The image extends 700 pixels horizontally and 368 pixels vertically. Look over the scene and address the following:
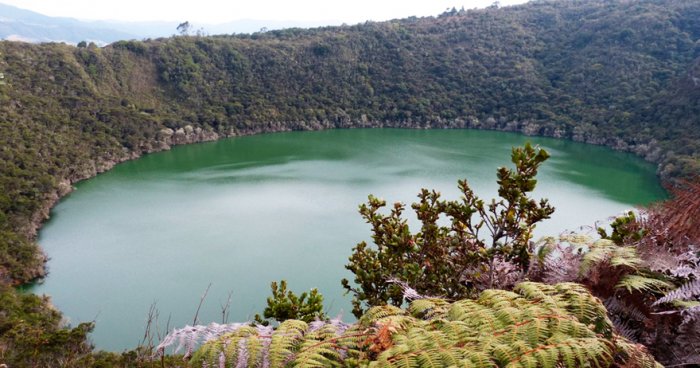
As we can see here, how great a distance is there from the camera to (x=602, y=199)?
21.2 metres

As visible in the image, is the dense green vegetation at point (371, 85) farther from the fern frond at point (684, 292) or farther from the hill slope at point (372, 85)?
the fern frond at point (684, 292)

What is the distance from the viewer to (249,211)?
19141 millimetres

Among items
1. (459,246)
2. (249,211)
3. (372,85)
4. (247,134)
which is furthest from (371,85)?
(459,246)

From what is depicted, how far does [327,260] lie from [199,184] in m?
11.1

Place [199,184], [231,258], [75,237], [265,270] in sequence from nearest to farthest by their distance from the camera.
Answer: [265,270], [231,258], [75,237], [199,184]

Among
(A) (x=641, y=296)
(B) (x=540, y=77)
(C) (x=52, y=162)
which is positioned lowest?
(C) (x=52, y=162)

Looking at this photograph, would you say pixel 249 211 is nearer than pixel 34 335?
No

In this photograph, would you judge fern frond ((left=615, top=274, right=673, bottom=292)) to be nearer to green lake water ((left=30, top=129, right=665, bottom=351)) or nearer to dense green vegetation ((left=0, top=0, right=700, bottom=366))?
green lake water ((left=30, top=129, right=665, bottom=351))

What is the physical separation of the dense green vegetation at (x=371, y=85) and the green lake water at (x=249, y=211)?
1.95 metres

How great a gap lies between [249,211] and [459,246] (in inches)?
654

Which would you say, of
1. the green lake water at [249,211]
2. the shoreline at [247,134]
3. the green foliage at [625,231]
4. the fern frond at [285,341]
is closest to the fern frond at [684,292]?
the green foliage at [625,231]

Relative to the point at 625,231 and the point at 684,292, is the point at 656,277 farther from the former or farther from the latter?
the point at 625,231

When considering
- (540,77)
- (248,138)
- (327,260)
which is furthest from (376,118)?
(327,260)

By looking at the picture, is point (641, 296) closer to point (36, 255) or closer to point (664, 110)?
point (36, 255)
